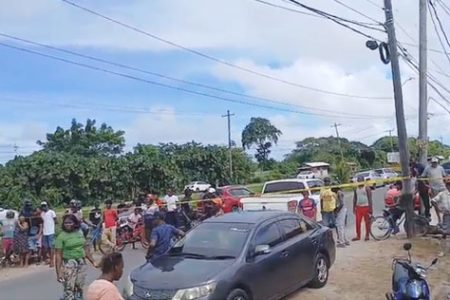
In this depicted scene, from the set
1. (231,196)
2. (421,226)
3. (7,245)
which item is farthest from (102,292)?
(231,196)

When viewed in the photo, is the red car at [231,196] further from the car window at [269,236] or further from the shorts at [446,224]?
the car window at [269,236]

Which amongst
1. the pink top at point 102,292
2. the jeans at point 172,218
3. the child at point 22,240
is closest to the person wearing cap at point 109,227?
the jeans at point 172,218

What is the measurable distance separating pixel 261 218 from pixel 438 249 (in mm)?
7130

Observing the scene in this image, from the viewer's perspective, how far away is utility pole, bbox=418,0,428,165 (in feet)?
55.2

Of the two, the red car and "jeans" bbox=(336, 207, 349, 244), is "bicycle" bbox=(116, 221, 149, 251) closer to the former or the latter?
the red car

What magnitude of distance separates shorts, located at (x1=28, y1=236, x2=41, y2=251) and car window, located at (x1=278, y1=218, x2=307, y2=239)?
7.91 metres

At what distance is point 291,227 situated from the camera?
32.1 feet

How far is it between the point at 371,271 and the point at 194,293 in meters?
5.66

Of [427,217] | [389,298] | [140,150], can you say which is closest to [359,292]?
[389,298]

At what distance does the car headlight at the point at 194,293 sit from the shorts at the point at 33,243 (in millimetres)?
8868

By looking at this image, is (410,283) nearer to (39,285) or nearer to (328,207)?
(328,207)

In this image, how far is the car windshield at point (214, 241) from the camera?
8.33 meters

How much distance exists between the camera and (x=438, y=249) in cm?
1448

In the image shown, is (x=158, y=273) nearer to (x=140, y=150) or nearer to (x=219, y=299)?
(x=219, y=299)
